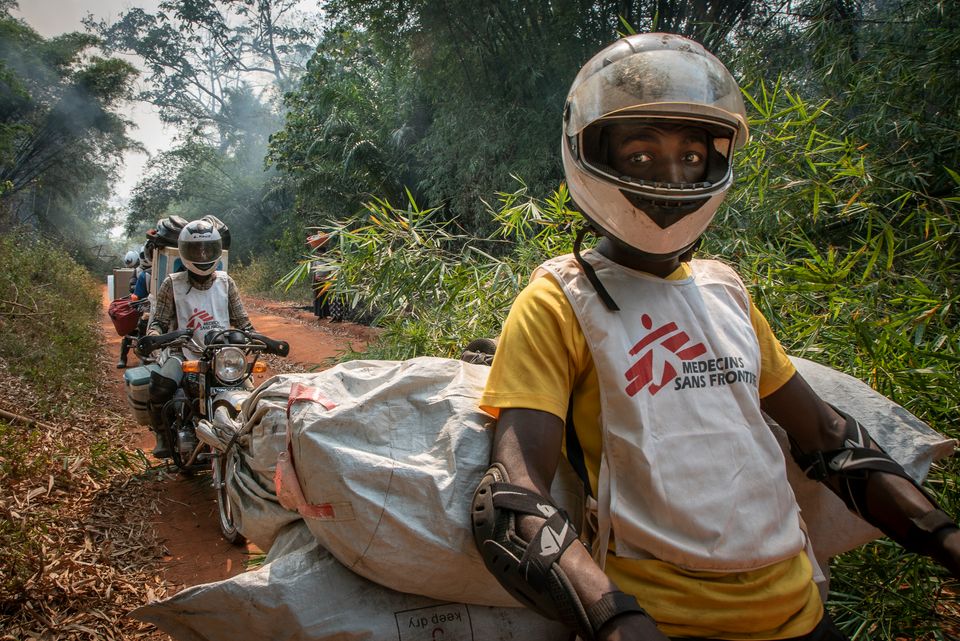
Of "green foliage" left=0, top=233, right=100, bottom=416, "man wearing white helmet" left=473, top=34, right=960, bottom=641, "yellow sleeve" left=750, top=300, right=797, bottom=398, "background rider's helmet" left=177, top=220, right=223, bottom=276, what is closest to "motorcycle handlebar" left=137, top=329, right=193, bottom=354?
"background rider's helmet" left=177, top=220, right=223, bottom=276

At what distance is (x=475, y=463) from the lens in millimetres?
1471

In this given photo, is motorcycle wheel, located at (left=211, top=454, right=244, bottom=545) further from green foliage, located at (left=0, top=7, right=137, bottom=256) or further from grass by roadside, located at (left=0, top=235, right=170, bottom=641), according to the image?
green foliage, located at (left=0, top=7, right=137, bottom=256)

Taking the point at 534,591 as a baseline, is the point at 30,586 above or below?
below

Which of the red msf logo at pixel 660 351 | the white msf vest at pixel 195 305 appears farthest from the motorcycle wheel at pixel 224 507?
the red msf logo at pixel 660 351

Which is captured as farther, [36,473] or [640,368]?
[36,473]

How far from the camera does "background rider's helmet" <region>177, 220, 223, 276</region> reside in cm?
520

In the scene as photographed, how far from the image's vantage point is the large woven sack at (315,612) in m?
1.47

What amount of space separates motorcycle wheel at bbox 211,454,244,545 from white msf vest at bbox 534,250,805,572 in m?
3.33

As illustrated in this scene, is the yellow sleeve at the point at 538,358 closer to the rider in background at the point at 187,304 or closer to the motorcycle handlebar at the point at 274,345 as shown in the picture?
the motorcycle handlebar at the point at 274,345

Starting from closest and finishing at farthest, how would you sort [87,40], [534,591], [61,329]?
[534,591]
[61,329]
[87,40]

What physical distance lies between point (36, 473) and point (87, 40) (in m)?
28.9

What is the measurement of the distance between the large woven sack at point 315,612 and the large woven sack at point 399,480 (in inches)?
1.9

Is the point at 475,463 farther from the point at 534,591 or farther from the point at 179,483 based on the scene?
the point at 179,483

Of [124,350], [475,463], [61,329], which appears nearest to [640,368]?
[475,463]
